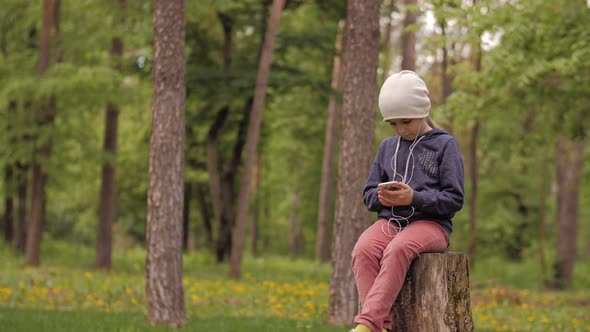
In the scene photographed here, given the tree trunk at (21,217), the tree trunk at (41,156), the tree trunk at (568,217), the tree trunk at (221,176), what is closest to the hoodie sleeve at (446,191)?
the tree trunk at (41,156)

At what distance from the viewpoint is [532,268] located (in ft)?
87.7

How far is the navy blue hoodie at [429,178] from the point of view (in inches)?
190

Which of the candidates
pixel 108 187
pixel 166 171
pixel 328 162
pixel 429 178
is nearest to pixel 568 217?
pixel 328 162

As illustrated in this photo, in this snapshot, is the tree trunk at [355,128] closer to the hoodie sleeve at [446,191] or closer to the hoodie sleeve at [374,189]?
the hoodie sleeve at [374,189]

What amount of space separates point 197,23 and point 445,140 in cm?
1608

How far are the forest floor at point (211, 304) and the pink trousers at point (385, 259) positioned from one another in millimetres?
3947

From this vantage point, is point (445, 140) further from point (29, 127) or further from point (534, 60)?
point (29, 127)

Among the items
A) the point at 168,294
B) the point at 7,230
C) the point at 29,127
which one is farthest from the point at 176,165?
the point at 7,230

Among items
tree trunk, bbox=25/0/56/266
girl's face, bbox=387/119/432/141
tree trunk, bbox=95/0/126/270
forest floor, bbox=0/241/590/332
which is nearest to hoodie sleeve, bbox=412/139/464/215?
girl's face, bbox=387/119/432/141

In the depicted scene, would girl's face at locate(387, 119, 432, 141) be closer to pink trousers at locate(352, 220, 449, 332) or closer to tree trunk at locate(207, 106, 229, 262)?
pink trousers at locate(352, 220, 449, 332)

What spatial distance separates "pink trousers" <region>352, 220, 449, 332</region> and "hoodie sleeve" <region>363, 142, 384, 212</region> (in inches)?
4.9

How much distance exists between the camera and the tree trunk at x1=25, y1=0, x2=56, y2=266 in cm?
1725

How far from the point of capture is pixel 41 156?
17438 mm

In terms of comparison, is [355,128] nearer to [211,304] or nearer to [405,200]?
[211,304]
